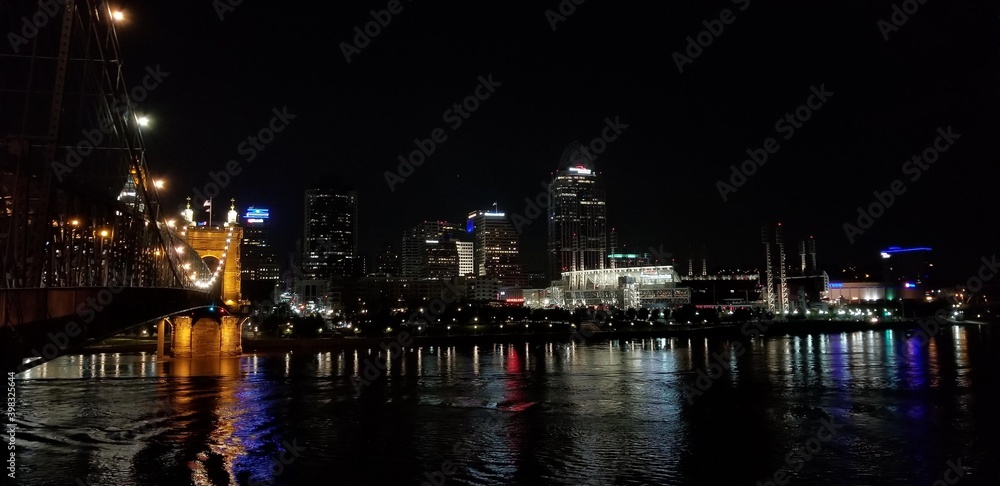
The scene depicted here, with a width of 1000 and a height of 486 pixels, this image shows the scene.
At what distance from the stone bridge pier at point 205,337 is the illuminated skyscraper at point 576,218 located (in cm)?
13408

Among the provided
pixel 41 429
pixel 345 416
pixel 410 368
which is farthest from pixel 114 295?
pixel 410 368

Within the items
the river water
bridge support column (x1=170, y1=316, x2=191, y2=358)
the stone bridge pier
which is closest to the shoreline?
the stone bridge pier

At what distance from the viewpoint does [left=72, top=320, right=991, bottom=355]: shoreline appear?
165 feet

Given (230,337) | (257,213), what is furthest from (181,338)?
(257,213)

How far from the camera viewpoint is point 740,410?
2439 centimetres

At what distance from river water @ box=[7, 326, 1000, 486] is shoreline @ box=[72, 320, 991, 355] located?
764cm

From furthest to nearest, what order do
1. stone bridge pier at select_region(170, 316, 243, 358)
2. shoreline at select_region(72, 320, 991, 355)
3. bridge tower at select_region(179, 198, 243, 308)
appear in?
1. shoreline at select_region(72, 320, 991, 355)
2. bridge tower at select_region(179, 198, 243, 308)
3. stone bridge pier at select_region(170, 316, 243, 358)

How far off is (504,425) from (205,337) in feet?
88.6

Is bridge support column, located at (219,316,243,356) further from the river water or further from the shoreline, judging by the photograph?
the river water

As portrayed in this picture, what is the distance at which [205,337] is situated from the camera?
42688mm

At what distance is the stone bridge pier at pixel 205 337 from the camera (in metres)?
41.7

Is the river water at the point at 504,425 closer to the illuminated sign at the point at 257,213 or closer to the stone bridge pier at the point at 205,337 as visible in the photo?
the stone bridge pier at the point at 205,337

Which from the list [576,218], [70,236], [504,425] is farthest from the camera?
[576,218]

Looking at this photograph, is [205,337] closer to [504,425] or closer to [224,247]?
[224,247]
